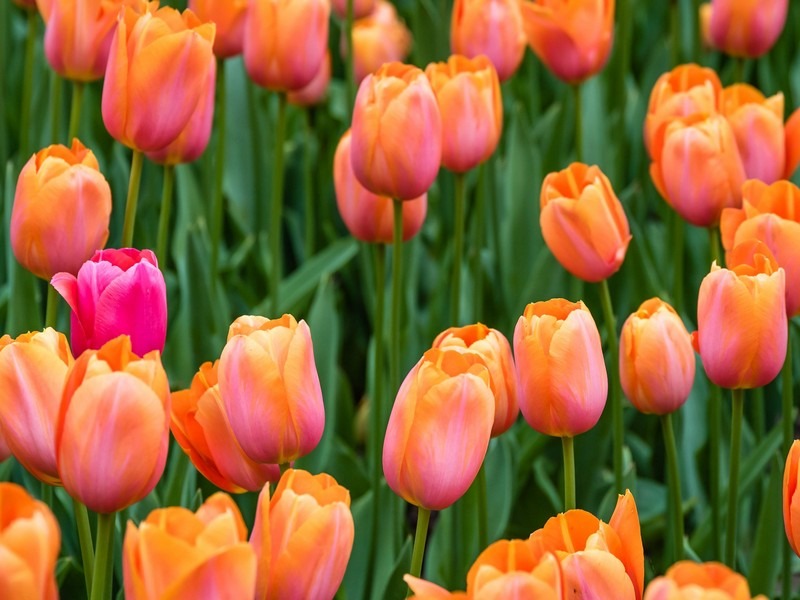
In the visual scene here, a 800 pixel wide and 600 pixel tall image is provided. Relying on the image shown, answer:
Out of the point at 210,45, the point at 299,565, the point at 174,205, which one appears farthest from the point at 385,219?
the point at 174,205

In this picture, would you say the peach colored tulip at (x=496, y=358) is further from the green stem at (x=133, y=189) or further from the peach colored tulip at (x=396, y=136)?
the green stem at (x=133, y=189)

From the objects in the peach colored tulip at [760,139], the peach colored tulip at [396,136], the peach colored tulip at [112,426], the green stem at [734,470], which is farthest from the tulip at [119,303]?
the peach colored tulip at [760,139]

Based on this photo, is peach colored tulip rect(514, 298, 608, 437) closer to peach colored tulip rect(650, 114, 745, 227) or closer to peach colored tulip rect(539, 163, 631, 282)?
peach colored tulip rect(539, 163, 631, 282)

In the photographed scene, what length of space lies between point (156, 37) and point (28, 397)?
0.46 meters

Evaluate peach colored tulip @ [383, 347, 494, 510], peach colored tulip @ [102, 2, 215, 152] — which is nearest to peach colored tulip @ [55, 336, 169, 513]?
peach colored tulip @ [383, 347, 494, 510]

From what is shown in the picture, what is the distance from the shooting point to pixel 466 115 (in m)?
1.44

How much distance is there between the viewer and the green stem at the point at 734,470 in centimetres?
120

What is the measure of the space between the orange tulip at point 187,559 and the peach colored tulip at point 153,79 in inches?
24.2

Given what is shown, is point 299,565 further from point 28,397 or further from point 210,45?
point 210,45

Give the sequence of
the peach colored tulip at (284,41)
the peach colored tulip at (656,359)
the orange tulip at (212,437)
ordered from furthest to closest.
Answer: the peach colored tulip at (284,41), the peach colored tulip at (656,359), the orange tulip at (212,437)

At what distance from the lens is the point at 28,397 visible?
2.93ft

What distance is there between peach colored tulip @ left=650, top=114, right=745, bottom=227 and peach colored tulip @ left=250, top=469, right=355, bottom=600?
72 cm

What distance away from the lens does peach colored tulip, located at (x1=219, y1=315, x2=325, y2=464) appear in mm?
950

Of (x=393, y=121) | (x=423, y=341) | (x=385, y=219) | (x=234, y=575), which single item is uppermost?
(x=393, y=121)
